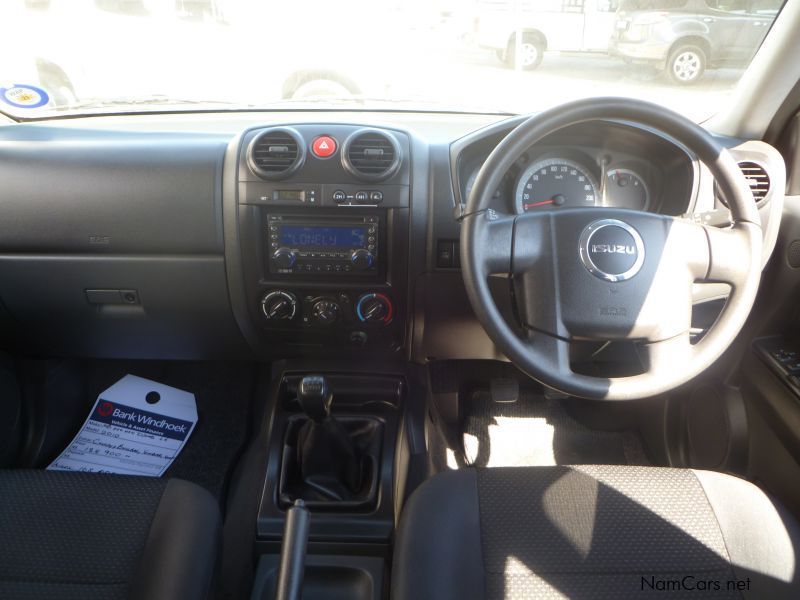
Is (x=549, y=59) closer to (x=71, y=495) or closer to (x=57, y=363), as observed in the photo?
(x=71, y=495)

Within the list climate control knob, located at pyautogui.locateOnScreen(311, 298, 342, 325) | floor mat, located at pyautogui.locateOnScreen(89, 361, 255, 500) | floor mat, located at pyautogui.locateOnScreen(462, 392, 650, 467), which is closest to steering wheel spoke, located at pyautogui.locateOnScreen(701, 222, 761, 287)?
climate control knob, located at pyautogui.locateOnScreen(311, 298, 342, 325)

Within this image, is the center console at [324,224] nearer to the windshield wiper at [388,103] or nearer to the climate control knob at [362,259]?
the climate control knob at [362,259]

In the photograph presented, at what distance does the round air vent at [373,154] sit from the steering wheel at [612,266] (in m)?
0.34

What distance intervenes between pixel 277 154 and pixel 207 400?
107cm

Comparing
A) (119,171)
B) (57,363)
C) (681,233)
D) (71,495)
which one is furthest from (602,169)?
(57,363)

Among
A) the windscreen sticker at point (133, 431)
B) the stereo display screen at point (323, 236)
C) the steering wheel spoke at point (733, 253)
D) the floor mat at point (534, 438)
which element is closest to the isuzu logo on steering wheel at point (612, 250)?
the steering wheel spoke at point (733, 253)

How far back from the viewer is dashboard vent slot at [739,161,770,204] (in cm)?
138

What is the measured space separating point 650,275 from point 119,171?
1.21m

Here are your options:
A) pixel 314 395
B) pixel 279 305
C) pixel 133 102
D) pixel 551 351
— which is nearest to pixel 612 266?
pixel 551 351

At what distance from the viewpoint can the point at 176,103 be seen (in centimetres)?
174

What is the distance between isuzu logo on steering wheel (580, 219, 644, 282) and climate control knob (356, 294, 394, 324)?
21.6 inches

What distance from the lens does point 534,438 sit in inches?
80.2

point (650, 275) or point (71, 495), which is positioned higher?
point (650, 275)

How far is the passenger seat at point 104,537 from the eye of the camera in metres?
1.03
